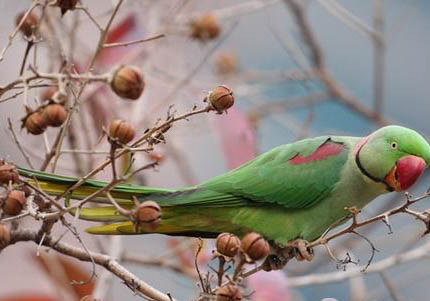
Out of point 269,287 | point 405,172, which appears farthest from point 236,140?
point 405,172

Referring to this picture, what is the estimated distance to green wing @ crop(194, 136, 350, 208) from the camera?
2.22 m

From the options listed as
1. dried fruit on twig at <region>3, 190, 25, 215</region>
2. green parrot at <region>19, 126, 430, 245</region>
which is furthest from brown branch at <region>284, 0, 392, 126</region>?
dried fruit on twig at <region>3, 190, 25, 215</region>

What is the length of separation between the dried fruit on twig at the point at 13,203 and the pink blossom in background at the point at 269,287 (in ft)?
2.79

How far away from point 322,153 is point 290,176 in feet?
0.34

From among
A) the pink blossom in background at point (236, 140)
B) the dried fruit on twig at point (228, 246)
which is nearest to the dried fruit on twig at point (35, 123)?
the dried fruit on twig at point (228, 246)

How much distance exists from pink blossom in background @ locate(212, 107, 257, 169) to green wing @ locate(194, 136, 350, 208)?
0.19 m

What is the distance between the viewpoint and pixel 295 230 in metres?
2.20

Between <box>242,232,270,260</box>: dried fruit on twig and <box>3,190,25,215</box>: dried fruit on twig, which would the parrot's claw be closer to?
<box>242,232,270,260</box>: dried fruit on twig

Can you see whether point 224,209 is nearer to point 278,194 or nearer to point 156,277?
point 278,194

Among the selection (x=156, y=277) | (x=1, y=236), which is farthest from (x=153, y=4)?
(x=1, y=236)

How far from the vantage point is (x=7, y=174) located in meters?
1.55

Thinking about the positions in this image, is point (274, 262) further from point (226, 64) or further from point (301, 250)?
point (226, 64)

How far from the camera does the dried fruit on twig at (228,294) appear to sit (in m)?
1.47

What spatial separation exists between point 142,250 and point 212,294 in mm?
2966
